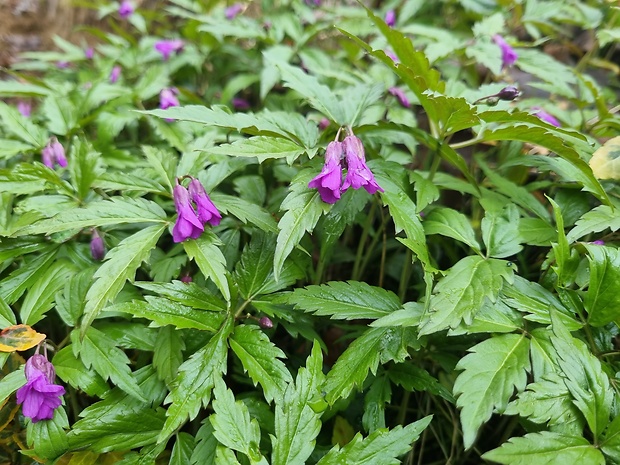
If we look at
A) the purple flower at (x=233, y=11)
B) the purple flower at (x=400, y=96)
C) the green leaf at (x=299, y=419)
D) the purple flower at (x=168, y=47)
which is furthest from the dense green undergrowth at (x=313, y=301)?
the purple flower at (x=233, y=11)

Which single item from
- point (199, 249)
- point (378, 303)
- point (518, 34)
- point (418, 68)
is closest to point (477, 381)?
point (378, 303)

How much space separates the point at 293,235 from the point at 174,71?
176 cm

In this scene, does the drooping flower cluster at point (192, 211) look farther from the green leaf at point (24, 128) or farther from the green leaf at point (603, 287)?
the green leaf at point (603, 287)

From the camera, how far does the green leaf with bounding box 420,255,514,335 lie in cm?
105

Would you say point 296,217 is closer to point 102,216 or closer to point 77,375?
point 102,216

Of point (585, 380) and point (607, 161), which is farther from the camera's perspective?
point (607, 161)

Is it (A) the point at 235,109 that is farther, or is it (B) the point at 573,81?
(A) the point at 235,109

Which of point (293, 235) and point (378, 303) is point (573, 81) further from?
point (293, 235)

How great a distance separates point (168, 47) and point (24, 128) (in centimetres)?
98

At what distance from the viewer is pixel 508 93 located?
1.43 m

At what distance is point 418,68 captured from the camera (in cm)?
137

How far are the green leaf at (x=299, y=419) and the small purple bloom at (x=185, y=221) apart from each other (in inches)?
18.1

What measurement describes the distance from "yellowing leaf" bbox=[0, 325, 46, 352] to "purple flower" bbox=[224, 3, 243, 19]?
6.94 ft

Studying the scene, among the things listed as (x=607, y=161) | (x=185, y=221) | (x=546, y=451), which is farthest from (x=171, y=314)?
(x=607, y=161)
